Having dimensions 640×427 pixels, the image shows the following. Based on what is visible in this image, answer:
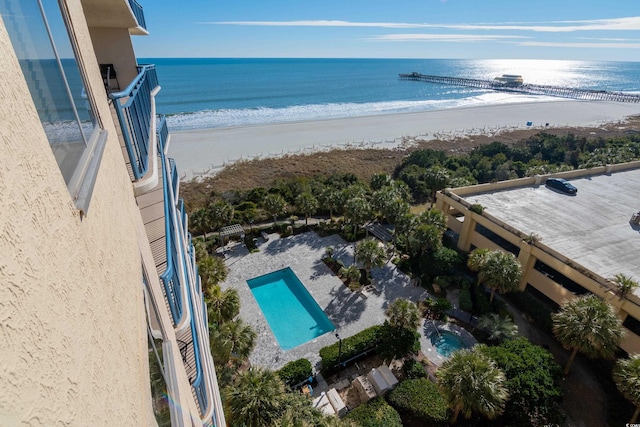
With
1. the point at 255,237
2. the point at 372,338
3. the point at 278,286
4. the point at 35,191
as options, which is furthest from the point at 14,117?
the point at 255,237

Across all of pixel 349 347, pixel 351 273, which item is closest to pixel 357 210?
pixel 351 273

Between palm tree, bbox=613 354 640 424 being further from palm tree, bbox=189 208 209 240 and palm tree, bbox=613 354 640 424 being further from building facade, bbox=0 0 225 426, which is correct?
palm tree, bbox=189 208 209 240

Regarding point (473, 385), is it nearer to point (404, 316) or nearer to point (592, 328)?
point (404, 316)

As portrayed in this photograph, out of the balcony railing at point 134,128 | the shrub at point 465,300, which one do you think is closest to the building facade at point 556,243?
the shrub at point 465,300

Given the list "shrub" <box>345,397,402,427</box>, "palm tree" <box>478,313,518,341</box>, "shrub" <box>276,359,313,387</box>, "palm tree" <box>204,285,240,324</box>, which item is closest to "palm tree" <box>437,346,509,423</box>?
"shrub" <box>345,397,402,427</box>

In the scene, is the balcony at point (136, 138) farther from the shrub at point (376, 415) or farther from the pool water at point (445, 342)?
the pool water at point (445, 342)

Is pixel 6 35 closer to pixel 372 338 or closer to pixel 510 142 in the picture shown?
pixel 372 338
